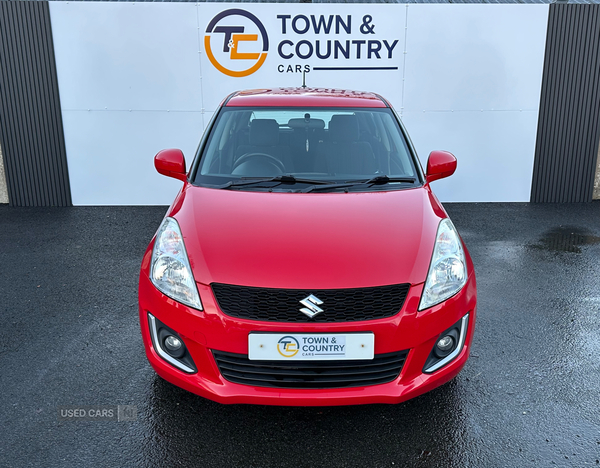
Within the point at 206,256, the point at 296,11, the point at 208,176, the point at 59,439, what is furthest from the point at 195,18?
the point at 59,439

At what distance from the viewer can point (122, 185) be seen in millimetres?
6910

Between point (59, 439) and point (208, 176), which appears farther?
point (208, 176)

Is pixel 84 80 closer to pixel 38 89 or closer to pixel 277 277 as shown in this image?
pixel 38 89

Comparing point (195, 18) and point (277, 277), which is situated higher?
point (195, 18)

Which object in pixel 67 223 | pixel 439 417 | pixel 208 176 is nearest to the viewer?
pixel 439 417


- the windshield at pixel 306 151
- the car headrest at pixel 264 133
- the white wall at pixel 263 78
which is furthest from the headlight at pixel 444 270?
the white wall at pixel 263 78

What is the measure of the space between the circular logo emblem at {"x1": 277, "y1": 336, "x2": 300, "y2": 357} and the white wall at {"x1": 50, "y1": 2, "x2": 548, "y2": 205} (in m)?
5.17

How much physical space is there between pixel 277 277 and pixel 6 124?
19.7 ft

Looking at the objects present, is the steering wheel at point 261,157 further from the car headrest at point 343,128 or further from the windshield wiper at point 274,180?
the car headrest at point 343,128

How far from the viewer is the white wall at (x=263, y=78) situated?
650 cm

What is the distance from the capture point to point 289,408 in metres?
2.59

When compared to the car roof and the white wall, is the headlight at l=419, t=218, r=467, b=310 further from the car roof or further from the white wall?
the white wall

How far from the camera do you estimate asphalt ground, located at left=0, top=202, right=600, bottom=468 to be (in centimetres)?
229

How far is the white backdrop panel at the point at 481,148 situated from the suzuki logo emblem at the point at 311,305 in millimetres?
5018
